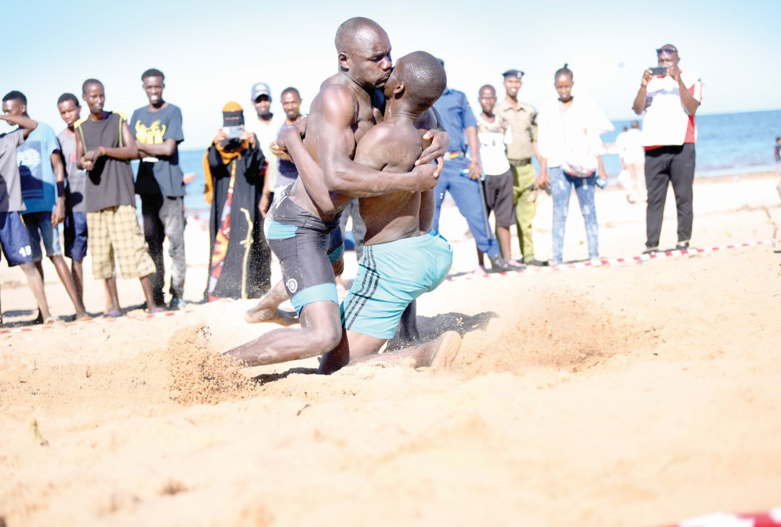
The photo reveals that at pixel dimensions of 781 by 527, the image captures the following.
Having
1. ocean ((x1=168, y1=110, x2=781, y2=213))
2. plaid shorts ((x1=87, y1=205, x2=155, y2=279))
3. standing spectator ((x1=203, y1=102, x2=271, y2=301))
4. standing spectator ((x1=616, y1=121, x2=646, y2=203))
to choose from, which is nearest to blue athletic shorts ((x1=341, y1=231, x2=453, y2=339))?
standing spectator ((x1=203, y1=102, x2=271, y2=301))

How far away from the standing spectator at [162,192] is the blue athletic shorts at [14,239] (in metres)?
1.09

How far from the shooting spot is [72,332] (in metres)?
5.56

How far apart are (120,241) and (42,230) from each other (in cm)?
78

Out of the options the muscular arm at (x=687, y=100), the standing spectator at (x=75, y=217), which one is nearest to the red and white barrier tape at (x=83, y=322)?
the standing spectator at (x=75, y=217)

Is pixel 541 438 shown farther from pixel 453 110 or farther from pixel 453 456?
pixel 453 110

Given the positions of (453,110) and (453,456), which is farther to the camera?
(453,110)

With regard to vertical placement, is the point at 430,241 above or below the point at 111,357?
above

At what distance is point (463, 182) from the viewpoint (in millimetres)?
7324

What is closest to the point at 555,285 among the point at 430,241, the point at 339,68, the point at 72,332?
the point at 430,241

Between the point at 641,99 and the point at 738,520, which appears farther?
the point at 641,99

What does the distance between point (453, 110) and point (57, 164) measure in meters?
3.88

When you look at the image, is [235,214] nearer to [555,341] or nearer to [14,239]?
[14,239]

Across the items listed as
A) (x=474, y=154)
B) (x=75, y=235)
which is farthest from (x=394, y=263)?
(x=75, y=235)

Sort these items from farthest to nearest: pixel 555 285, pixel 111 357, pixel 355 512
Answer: pixel 555 285 → pixel 111 357 → pixel 355 512
